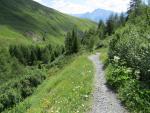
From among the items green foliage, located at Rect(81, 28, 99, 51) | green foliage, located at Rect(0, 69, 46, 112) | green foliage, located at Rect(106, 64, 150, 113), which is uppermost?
green foliage, located at Rect(106, 64, 150, 113)

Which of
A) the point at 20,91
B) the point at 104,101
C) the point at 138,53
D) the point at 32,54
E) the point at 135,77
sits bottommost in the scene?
the point at 32,54

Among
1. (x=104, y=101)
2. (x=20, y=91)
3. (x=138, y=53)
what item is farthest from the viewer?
(x=20, y=91)

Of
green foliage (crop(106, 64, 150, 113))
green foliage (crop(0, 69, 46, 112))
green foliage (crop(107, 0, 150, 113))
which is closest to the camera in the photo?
green foliage (crop(106, 64, 150, 113))

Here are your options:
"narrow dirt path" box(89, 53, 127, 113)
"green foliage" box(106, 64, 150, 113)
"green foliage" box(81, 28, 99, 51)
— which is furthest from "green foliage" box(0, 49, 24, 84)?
"green foliage" box(106, 64, 150, 113)

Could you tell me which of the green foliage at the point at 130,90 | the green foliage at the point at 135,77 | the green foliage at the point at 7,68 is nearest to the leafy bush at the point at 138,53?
the green foliage at the point at 135,77

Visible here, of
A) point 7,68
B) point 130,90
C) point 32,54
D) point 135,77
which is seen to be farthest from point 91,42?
point 130,90

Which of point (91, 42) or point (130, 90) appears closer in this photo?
point (130, 90)

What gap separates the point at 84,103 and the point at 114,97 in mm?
2502

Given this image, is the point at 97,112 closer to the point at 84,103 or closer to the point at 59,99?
the point at 84,103

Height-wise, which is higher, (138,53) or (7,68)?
(138,53)

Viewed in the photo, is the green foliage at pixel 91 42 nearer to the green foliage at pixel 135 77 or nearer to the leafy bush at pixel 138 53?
the leafy bush at pixel 138 53

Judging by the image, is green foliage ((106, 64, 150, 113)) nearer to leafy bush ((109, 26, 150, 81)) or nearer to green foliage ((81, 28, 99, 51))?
leafy bush ((109, 26, 150, 81))

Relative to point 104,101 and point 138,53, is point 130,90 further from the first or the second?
point 138,53

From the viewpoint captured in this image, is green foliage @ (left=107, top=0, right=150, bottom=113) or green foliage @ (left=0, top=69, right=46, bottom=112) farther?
green foliage @ (left=0, top=69, right=46, bottom=112)
